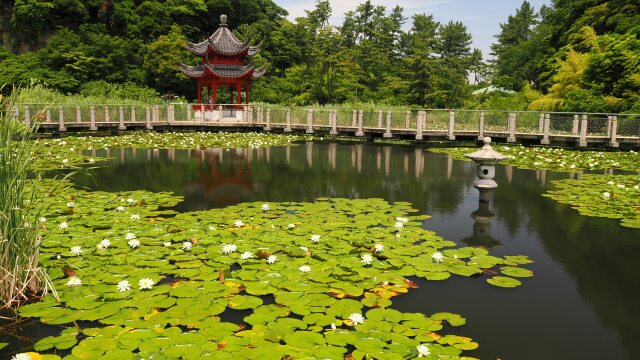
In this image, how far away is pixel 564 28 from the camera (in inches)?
1307

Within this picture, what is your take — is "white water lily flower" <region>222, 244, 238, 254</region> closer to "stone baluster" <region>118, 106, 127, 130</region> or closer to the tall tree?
"stone baluster" <region>118, 106, 127, 130</region>

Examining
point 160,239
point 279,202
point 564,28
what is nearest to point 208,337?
point 160,239

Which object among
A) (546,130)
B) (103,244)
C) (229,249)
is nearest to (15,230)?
(103,244)

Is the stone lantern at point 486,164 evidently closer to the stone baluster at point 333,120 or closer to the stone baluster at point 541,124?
the stone baluster at point 541,124

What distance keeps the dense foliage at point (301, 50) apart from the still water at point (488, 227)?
1727cm

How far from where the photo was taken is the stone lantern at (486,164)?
28.7ft

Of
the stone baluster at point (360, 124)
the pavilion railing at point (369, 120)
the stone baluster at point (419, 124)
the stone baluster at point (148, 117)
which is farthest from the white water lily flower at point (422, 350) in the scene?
the stone baluster at point (148, 117)

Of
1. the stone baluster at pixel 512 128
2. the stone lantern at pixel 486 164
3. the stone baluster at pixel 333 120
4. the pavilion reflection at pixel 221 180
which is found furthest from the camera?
the stone baluster at pixel 333 120

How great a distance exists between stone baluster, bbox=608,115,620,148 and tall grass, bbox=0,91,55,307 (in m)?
19.1

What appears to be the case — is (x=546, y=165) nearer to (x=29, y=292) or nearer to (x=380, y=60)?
(x=29, y=292)

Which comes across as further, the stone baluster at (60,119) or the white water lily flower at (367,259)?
the stone baluster at (60,119)

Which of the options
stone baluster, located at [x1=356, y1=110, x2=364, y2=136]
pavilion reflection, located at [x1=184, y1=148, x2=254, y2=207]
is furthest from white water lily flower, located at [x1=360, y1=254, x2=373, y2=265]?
stone baluster, located at [x1=356, y1=110, x2=364, y2=136]

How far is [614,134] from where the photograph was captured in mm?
17812

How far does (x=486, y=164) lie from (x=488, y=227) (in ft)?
6.44
